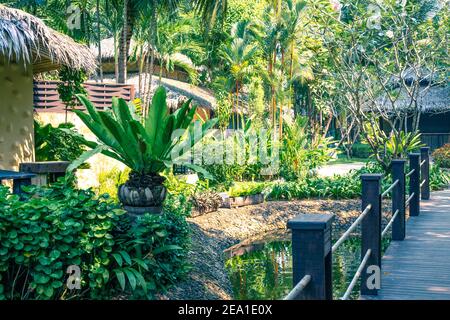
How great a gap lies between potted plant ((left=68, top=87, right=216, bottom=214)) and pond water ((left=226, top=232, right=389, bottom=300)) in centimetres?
148

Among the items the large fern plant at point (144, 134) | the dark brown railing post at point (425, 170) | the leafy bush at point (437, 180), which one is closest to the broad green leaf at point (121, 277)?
the large fern plant at point (144, 134)

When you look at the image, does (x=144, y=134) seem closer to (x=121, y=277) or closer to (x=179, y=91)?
(x=121, y=277)

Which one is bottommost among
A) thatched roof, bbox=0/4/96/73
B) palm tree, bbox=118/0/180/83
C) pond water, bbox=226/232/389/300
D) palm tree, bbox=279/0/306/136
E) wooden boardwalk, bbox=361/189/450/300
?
pond water, bbox=226/232/389/300

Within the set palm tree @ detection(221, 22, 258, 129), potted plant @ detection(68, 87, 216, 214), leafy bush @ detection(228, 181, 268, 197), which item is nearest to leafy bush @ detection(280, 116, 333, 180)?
leafy bush @ detection(228, 181, 268, 197)

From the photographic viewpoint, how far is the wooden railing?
9.89 ft

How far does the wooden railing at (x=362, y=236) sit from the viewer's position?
3.02 metres

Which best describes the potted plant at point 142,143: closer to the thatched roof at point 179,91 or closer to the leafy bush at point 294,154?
the leafy bush at point 294,154

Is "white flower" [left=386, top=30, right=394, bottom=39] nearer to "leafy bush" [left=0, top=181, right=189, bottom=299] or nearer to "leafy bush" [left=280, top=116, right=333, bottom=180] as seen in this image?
"leafy bush" [left=280, top=116, right=333, bottom=180]

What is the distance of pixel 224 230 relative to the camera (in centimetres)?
1000

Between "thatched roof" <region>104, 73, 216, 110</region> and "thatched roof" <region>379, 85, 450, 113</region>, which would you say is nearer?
"thatched roof" <region>104, 73, 216, 110</region>

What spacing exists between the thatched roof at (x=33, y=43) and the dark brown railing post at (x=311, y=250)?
555cm

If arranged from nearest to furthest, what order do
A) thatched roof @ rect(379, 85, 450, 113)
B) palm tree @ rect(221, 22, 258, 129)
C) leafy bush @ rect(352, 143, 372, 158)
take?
palm tree @ rect(221, 22, 258, 129) < thatched roof @ rect(379, 85, 450, 113) < leafy bush @ rect(352, 143, 372, 158)
